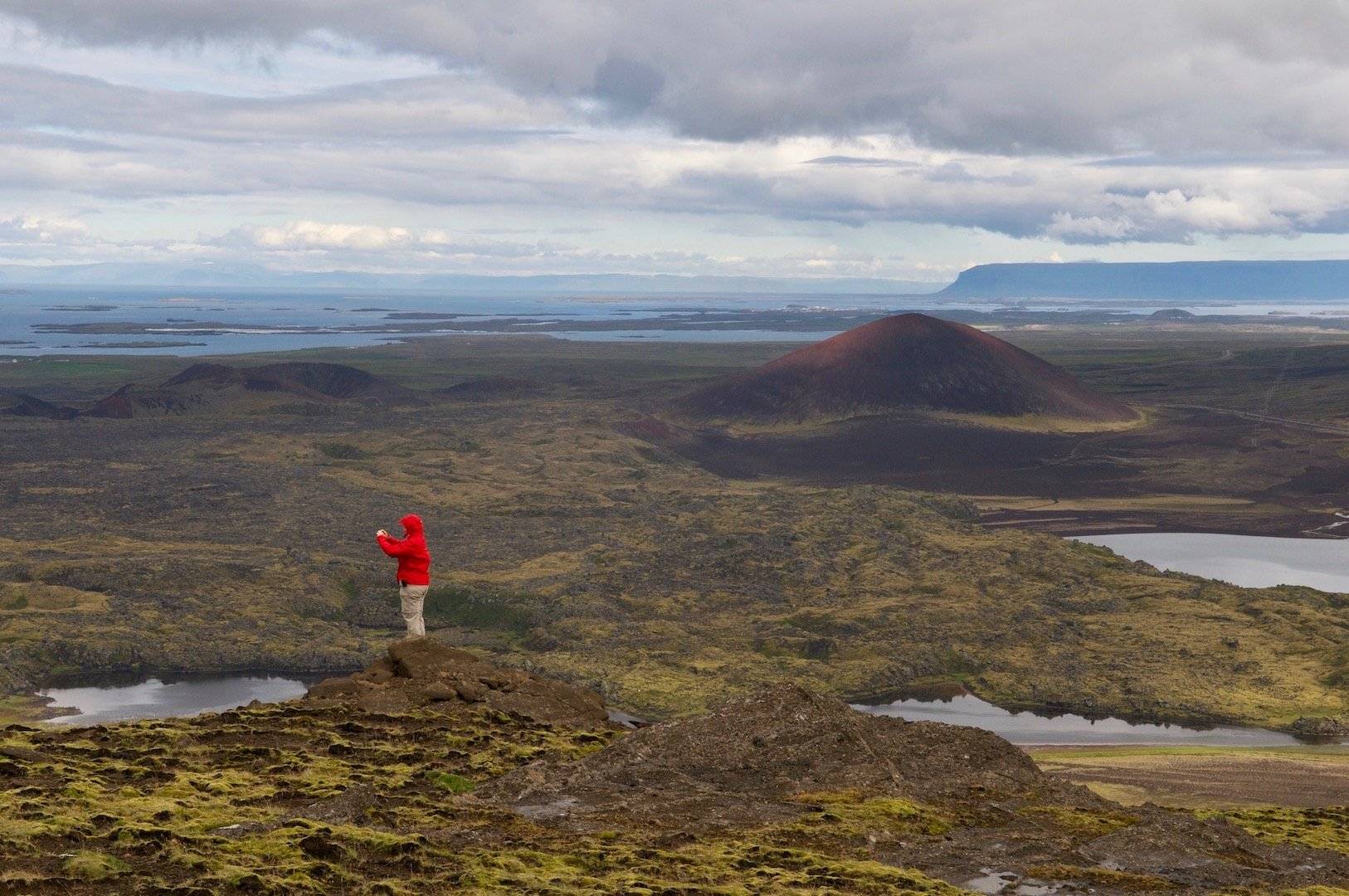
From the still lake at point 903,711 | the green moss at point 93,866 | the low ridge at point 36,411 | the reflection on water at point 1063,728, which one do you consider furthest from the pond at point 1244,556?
the low ridge at point 36,411

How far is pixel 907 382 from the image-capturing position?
150750 mm

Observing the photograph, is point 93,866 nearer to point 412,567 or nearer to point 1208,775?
point 412,567

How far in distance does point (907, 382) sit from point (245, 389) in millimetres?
74809

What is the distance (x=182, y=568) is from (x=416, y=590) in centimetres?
5014

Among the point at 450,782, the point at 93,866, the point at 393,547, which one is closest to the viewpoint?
the point at 93,866

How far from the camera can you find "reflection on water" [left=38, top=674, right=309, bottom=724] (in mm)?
53688

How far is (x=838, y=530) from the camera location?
85250 mm

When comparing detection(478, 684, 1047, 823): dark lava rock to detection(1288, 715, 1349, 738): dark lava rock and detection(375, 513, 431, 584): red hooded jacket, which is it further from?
detection(1288, 715, 1349, 738): dark lava rock

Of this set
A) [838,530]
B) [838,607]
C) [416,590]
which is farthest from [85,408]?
[416,590]

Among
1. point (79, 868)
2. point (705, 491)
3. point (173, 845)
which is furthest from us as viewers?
point (705, 491)

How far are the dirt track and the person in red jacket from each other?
19719mm

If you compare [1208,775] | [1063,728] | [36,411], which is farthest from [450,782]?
[36,411]

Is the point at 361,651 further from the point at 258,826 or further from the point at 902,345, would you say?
the point at 902,345

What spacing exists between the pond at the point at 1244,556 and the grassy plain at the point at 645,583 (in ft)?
16.6
